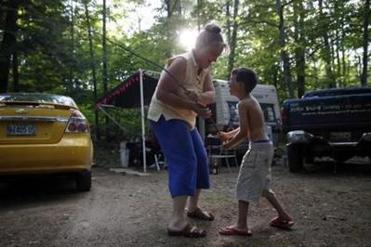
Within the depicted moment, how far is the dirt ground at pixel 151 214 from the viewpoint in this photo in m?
3.63

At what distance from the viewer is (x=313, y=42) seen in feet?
51.2

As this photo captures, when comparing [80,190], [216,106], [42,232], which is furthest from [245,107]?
[216,106]

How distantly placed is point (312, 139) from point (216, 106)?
180 inches

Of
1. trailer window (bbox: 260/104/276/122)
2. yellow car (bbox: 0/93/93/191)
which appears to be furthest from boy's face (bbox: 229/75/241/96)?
trailer window (bbox: 260/104/276/122)

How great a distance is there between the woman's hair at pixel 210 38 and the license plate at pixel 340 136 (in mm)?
5089

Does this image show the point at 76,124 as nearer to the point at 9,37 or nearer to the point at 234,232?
the point at 234,232

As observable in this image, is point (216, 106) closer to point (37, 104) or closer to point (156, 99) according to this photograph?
point (37, 104)

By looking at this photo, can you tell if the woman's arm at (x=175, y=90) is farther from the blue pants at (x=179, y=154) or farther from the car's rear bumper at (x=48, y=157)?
the car's rear bumper at (x=48, y=157)

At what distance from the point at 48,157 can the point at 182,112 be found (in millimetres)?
2355

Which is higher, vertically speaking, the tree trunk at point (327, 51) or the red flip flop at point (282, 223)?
the tree trunk at point (327, 51)

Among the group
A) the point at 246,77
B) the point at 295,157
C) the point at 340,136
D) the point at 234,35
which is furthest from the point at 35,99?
the point at 234,35

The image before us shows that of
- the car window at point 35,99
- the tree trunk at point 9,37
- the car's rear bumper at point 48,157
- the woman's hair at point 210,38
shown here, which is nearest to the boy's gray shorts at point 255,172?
the woman's hair at point 210,38

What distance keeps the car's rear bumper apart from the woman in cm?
211

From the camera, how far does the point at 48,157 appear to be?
5.57 m
